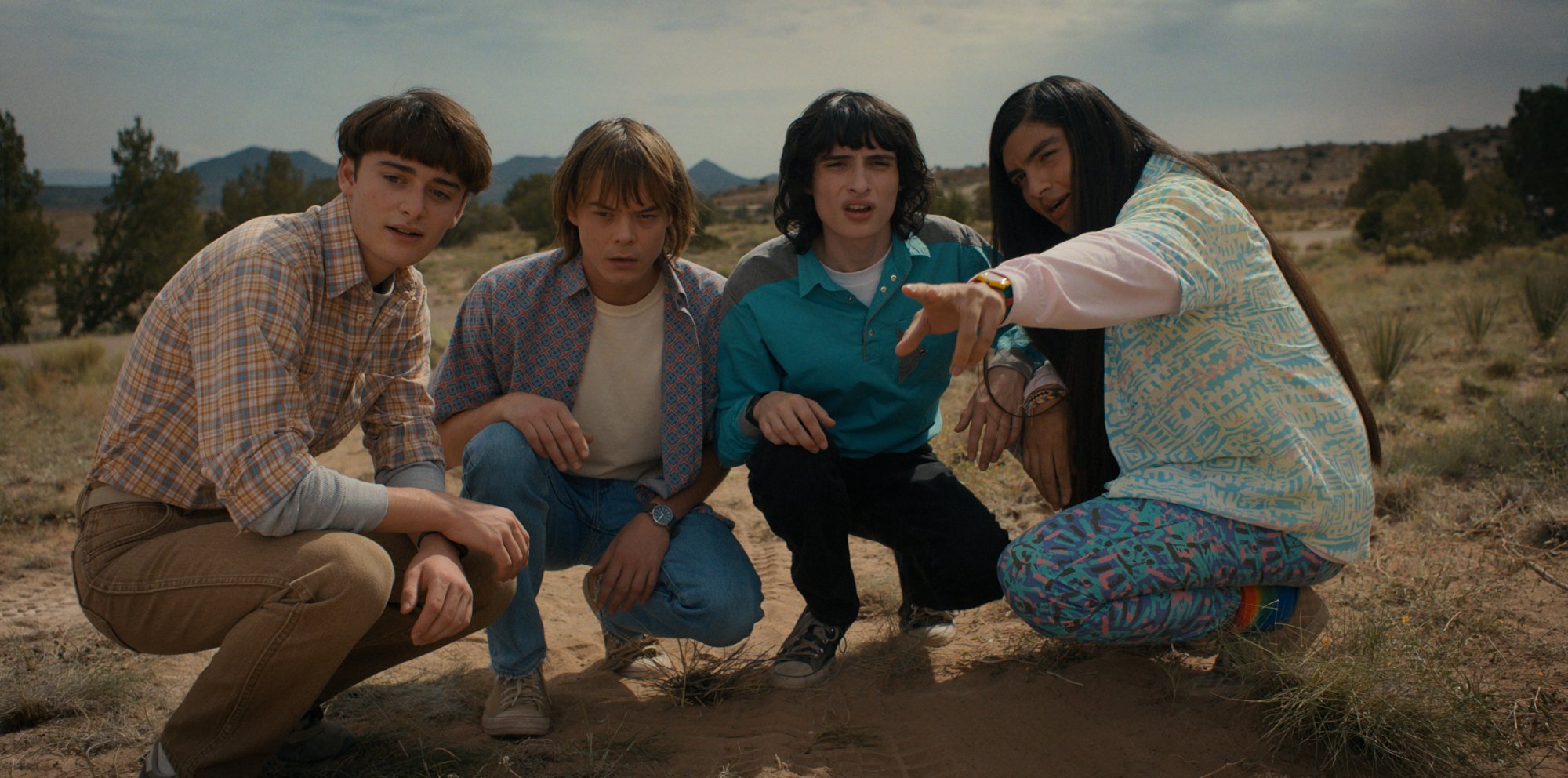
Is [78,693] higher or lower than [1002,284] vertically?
lower

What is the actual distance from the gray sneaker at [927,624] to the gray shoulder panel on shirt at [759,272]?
1.09 metres

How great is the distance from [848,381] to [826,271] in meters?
0.34

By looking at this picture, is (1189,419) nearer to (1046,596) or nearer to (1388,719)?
(1046,596)

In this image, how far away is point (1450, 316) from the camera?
28.6 feet

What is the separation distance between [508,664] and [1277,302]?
7.00 feet

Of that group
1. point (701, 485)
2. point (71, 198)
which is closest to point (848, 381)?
point (701, 485)

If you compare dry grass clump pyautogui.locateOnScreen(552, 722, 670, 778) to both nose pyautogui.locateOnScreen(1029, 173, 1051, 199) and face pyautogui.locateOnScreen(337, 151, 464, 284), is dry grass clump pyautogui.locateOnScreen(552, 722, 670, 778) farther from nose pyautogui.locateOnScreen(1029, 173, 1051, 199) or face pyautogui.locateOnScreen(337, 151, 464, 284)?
nose pyautogui.locateOnScreen(1029, 173, 1051, 199)

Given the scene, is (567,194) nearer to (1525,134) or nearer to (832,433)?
(832,433)

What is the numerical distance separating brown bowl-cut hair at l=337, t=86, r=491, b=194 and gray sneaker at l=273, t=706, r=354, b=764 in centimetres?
131

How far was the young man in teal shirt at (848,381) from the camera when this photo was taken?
9.18 ft

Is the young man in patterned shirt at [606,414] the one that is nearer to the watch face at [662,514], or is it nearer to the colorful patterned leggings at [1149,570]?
the watch face at [662,514]

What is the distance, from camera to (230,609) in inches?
80.4

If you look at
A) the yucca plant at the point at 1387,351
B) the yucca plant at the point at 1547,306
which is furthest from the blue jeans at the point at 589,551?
the yucca plant at the point at 1547,306

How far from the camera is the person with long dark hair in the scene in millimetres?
2230
